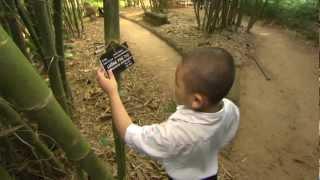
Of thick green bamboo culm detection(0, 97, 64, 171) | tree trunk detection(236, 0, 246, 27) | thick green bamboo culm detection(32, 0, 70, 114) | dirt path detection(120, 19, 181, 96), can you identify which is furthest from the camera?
tree trunk detection(236, 0, 246, 27)

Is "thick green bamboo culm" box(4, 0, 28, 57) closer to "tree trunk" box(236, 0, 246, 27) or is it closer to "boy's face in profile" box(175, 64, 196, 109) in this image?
"boy's face in profile" box(175, 64, 196, 109)

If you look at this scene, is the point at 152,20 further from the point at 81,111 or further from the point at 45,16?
the point at 45,16

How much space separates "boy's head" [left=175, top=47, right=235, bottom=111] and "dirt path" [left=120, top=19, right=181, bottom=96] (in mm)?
2528

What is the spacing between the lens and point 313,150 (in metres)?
3.47

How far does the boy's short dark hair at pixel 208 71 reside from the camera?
1.16 m

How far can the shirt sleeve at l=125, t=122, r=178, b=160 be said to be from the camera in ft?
4.07

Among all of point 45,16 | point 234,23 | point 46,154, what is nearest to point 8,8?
point 45,16

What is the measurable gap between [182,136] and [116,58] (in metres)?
0.32

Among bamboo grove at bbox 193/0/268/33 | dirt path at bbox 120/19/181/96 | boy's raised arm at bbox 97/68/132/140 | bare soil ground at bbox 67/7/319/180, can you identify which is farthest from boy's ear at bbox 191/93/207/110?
bamboo grove at bbox 193/0/268/33

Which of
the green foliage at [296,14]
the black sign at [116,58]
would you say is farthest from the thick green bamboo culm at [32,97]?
the green foliage at [296,14]

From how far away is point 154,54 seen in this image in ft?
16.5

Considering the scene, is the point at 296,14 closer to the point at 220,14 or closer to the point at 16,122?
the point at 220,14

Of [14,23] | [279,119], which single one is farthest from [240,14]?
[14,23]

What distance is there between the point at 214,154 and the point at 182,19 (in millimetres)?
6030
